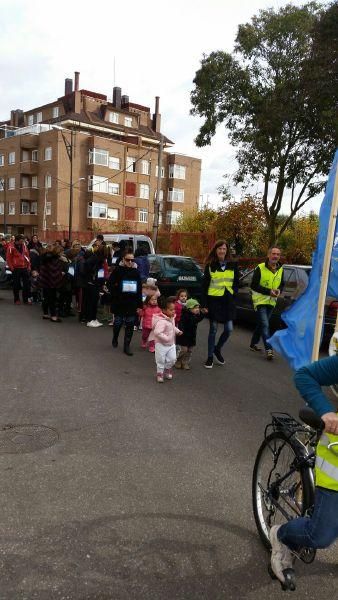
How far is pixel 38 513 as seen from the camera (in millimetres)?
3262

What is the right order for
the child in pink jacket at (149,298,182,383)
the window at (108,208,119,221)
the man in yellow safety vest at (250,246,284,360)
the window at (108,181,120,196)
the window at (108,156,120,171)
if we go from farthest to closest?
the window at (108,208,119,221) → the window at (108,181,120,196) → the window at (108,156,120,171) → the man in yellow safety vest at (250,246,284,360) → the child in pink jacket at (149,298,182,383)

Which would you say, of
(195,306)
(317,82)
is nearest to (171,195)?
(317,82)

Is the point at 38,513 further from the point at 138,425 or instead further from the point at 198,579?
the point at 138,425

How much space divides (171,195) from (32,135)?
17076 mm

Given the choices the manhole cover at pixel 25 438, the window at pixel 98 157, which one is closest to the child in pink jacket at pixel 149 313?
the manhole cover at pixel 25 438

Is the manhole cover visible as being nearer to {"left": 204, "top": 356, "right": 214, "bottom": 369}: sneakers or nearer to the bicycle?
the bicycle

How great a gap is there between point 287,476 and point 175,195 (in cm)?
5726

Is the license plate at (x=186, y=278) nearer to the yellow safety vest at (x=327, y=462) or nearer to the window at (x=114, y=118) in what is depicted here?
the yellow safety vest at (x=327, y=462)

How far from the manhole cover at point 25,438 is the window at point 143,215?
52274mm

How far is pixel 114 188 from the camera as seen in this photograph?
176ft

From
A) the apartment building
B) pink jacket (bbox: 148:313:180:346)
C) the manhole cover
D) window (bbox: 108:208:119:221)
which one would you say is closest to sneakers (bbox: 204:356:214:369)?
pink jacket (bbox: 148:313:180:346)

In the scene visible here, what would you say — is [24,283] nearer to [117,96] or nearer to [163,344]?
[163,344]

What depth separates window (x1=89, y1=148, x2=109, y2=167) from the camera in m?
51.5

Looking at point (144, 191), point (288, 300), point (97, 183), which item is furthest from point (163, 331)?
point (144, 191)
